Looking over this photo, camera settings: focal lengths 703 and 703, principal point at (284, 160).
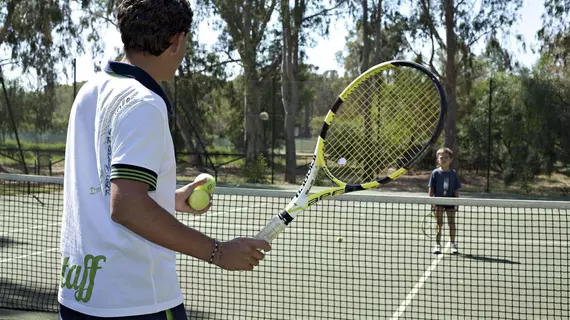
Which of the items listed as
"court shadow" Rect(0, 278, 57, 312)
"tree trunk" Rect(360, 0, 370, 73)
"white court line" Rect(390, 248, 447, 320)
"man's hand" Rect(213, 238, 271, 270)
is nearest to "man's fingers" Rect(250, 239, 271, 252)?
"man's hand" Rect(213, 238, 271, 270)

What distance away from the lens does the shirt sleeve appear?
6.09 ft

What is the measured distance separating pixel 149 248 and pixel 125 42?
0.61 meters

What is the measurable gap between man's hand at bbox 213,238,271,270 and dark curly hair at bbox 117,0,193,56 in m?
0.61

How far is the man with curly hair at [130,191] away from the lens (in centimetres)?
187

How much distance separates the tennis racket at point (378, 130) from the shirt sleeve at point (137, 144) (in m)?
1.06

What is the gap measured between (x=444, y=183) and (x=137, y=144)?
8233 mm

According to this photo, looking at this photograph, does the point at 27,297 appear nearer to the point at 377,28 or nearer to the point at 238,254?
the point at 238,254

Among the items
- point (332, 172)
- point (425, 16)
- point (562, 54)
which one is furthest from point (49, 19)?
point (332, 172)

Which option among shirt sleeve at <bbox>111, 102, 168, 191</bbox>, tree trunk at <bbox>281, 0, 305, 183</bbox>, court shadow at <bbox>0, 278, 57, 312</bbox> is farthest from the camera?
tree trunk at <bbox>281, 0, 305, 183</bbox>

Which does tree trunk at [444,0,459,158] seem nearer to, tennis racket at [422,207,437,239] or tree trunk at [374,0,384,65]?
tree trunk at [374,0,384,65]

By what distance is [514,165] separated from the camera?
23156 mm

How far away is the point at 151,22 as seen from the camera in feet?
6.51

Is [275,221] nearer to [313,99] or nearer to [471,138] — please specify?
[313,99]

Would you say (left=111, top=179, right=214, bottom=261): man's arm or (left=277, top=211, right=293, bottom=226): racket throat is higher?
(left=111, top=179, right=214, bottom=261): man's arm
